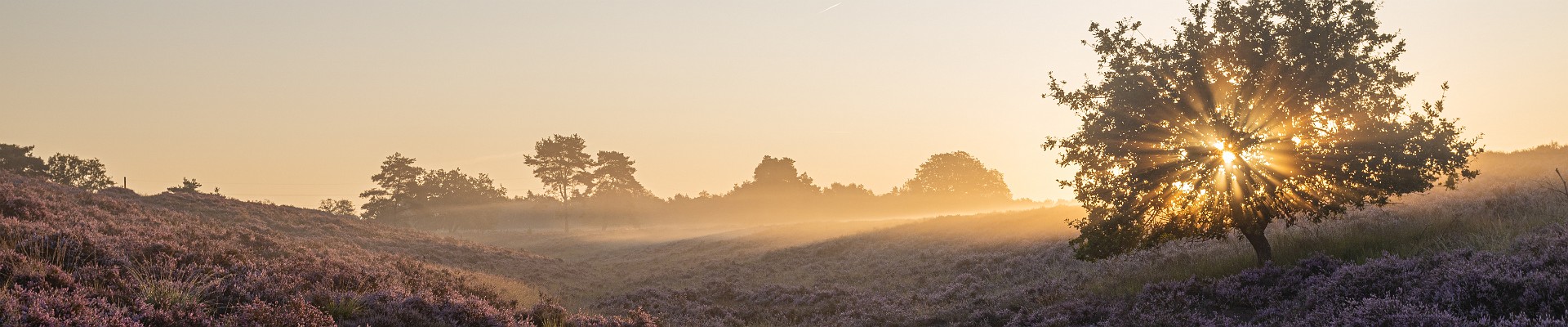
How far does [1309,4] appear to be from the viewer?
14281 mm

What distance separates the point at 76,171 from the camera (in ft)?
232

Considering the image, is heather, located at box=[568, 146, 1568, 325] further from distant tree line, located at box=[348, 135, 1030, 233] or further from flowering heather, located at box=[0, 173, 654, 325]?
distant tree line, located at box=[348, 135, 1030, 233]

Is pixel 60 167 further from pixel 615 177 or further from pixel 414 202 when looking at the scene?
pixel 615 177

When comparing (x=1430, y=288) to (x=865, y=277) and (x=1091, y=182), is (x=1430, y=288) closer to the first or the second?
(x=1091, y=182)

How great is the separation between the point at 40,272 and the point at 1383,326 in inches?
678

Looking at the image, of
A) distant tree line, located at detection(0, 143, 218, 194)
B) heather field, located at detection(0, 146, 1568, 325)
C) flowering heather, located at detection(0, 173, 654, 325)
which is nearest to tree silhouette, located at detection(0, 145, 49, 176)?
distant tree line, located at detection(0, 143, 218, 194)

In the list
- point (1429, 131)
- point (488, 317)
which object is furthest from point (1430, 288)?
point (488, 317)

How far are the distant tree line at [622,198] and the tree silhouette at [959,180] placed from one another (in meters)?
0.15

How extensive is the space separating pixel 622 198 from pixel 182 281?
89048mm

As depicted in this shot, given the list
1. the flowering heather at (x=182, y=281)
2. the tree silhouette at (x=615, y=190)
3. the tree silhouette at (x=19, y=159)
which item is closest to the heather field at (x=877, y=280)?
the flowering heather at (x=182, y=281)

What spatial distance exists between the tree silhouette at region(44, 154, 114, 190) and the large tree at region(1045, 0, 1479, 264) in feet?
293

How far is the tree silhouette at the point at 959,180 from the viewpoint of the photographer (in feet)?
375

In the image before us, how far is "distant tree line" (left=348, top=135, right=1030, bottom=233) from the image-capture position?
90.0 metres

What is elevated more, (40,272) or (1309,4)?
(1309,4)
